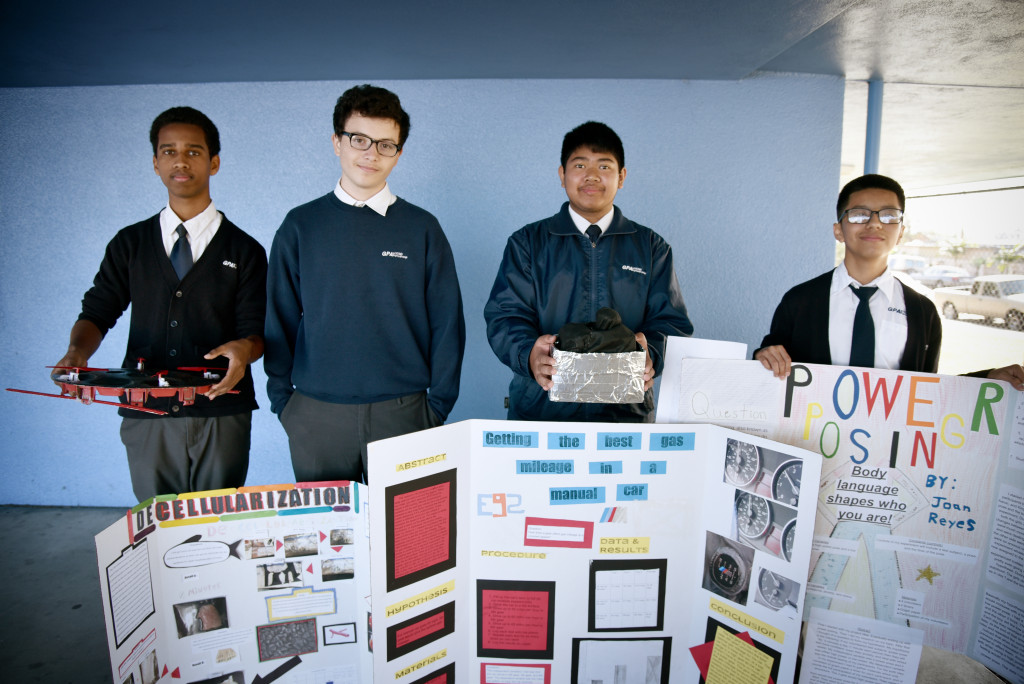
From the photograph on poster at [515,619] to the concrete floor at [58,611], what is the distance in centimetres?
140

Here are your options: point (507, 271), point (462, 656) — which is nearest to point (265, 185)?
point (507, 271)

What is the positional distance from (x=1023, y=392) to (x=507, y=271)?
1358mm

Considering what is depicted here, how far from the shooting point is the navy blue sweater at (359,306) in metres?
1.58

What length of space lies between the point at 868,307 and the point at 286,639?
1.91 meters

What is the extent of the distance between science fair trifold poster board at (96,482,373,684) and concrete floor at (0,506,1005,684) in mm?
789

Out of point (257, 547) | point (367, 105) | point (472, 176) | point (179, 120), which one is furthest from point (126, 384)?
point (472, 176)

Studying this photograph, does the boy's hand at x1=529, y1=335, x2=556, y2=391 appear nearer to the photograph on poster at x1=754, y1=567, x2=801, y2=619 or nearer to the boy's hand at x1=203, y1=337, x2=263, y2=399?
the photograph on poster at x1=754, y1=567, x2=801, y2=619

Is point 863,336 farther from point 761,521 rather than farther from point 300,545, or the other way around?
point 300,545

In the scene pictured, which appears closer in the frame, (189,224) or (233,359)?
(233,359)

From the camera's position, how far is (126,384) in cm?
129

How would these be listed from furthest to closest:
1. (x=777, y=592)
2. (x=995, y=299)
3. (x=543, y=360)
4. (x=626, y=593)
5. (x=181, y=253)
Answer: (x=995, y=299)
(x=181, y=253)
(x=543, y=360)
(x=626, y=593)
(x=777, y=592)

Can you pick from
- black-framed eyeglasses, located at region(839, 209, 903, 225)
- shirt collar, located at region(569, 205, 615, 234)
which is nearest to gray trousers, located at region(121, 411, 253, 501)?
shirt collar, located at region(569, 205, 615, 234)

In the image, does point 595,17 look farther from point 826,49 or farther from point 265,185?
point 265,185

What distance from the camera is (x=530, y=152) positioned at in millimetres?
2533
